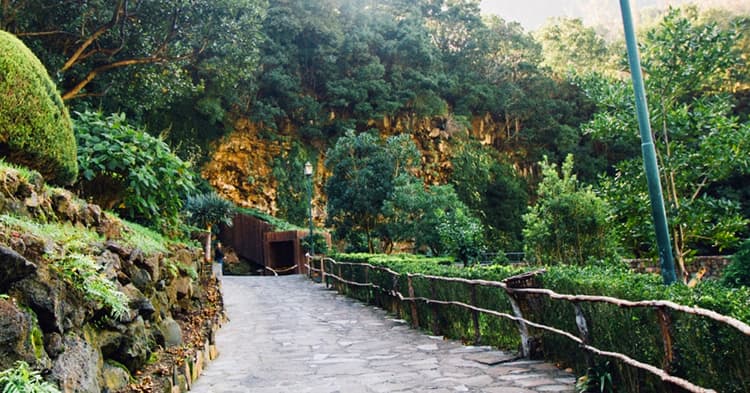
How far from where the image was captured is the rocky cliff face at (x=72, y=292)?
312 cm

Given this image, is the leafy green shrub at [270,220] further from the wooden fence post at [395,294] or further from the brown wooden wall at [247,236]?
the wooden fence post at [395,294]

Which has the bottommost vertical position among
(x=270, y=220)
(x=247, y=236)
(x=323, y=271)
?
(x=323, y=271)

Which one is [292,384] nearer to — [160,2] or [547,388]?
[547,388]

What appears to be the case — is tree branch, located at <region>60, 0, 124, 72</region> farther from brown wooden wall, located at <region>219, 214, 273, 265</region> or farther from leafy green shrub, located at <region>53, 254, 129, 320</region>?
brown wooden wall, located at <region>219, 214, 273, 265</region>

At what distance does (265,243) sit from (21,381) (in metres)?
25.1

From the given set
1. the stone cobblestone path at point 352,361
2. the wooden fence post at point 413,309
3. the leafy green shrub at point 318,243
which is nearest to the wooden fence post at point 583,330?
the stone cobblestone path at point 352,361

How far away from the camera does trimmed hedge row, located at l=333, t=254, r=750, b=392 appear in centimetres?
345

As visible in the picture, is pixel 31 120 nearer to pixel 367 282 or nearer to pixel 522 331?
pixel 522 331

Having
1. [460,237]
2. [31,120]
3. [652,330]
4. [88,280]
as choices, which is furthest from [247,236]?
[652,330]

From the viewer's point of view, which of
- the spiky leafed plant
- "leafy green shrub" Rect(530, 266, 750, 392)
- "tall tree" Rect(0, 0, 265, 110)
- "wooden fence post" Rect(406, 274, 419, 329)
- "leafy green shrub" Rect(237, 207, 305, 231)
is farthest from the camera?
"leafy green shrub" Rect(237, 207, 305, 231)

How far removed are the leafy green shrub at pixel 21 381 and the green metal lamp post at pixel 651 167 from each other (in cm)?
525

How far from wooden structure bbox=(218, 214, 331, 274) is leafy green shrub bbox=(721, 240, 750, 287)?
17593mm

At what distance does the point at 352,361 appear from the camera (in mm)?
7121

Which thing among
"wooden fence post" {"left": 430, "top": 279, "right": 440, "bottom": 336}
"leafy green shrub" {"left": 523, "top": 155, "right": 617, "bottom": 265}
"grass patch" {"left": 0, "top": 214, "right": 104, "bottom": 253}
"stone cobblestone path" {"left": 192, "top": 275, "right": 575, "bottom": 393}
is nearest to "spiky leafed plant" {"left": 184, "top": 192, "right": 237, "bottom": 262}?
"stone cobblestone path" {"left": 192, "top": 275, "right": 575, "bottom": 393}
